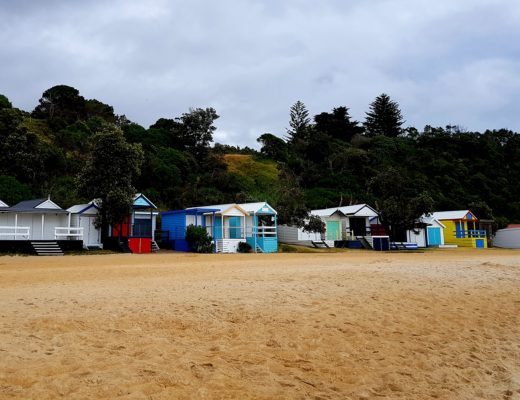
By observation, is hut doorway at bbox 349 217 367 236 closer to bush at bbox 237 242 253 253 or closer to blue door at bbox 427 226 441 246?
blue door at bbox 427 226 441 246

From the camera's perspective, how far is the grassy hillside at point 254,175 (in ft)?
177

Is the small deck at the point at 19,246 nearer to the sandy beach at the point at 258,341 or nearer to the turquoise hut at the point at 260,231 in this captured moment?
the turquoise hut at the point at 260,231

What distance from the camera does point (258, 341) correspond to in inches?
250

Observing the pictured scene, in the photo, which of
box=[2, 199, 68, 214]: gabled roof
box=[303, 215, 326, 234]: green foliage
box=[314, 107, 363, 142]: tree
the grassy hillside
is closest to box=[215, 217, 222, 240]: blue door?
box=[303, 215, 326, 234]: green foliage

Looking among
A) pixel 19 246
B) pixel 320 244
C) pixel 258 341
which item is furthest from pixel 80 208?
pixel 258 341

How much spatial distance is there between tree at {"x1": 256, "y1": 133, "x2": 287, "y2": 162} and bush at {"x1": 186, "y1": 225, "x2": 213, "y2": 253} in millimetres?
42838

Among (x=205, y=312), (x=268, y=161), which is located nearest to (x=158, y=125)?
(x=268, y=161)

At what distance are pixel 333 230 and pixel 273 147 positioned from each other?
3935 cm

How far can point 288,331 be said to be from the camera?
6.82m

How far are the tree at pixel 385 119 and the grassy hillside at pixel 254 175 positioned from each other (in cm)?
2378

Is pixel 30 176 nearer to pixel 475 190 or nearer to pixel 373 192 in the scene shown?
pixel 373 192

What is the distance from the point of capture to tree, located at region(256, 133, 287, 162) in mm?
73375

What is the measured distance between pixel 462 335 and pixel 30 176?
39.2 meters

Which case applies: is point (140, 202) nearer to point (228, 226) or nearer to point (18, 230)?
point (228, 226)
